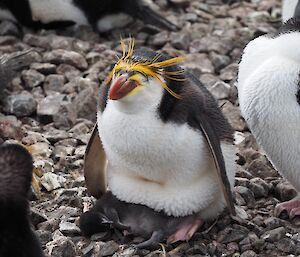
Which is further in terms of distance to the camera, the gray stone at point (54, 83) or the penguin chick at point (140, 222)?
the gray stone at point (54, 83)

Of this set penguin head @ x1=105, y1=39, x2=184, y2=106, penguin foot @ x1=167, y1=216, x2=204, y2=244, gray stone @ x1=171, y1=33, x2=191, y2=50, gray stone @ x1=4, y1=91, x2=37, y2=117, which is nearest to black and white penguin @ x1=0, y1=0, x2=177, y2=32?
gray stone @ x1=171, y1=33, x2=191, y2=50

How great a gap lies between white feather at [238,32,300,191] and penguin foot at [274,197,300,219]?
0.11m

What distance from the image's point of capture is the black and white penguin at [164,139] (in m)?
3.08

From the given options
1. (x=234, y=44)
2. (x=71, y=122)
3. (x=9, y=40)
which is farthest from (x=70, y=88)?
(x=234, y=44)

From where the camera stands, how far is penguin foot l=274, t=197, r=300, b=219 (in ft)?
11.3

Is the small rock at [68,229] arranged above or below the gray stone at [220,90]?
above

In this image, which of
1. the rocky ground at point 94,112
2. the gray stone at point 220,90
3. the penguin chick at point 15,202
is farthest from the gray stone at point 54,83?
the penguin chick at point 15,202

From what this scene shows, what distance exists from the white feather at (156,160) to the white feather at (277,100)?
0.16 m

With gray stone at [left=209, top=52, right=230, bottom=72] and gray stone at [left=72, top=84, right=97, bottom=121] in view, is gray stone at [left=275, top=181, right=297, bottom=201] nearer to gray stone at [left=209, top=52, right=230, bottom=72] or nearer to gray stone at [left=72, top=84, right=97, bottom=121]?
gray stone at [left=72, top=84, right=97, bottom=121]

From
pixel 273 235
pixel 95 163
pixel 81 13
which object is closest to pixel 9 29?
pixel 81 13

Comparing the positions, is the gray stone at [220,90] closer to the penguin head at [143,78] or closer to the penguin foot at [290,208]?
the penguin foot at [290,208]

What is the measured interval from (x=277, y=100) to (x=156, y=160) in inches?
19.9

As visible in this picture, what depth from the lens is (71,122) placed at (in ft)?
13.8

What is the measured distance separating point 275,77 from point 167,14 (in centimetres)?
252
